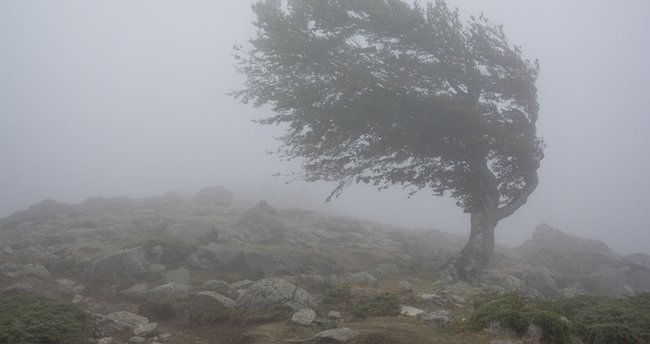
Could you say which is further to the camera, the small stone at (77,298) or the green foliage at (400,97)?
the green foliage at (400,97)

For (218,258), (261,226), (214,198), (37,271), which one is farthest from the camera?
(214,198)

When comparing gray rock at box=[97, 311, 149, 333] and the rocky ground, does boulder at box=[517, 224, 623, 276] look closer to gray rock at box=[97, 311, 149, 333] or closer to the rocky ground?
the rocky ground

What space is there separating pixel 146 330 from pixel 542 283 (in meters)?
19.0

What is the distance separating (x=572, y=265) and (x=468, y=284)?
16499 millimetres

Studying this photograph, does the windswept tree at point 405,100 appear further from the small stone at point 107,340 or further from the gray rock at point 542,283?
the small stone at point 107,340

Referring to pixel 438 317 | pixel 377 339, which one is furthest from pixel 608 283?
pixel 377 339

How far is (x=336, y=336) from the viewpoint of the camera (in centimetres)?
975

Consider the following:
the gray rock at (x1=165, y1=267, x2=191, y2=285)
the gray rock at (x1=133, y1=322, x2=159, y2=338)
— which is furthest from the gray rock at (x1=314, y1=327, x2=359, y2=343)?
the gray rock at (x1=165, y1=267, x2=191, y2=285)

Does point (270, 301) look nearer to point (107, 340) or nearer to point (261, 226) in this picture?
point (107, 340)

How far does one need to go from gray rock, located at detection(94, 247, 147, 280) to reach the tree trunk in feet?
49.2

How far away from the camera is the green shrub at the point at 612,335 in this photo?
903cm

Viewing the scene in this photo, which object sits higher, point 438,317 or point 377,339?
point 438,317

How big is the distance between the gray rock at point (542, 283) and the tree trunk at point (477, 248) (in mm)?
2386

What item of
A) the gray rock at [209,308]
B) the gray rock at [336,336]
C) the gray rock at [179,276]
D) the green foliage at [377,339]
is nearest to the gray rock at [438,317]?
the green foliage at [377,339]
